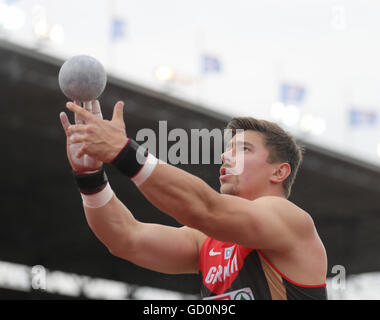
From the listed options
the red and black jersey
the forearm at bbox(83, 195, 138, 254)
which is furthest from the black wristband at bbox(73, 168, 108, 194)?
the red and black jersey

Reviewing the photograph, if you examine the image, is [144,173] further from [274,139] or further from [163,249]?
[274,139]

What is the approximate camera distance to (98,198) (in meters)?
5.25

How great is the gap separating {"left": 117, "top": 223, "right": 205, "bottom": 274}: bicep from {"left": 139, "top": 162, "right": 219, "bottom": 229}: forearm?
3.39 feet

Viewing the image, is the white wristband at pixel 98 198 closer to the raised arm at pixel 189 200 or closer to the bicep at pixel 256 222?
the raised arm at pixel 189 200

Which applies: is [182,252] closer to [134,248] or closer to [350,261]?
[134,248]

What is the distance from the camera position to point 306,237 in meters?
4.95

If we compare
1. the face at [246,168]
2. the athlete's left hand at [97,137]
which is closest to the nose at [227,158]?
the face at [246,168]

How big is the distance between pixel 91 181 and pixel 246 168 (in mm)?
1098

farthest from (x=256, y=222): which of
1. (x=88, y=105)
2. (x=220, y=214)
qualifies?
(x=88, y=105)

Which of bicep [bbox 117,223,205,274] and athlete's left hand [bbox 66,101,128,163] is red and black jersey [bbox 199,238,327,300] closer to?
bicep [bbox 117,223,205,274]

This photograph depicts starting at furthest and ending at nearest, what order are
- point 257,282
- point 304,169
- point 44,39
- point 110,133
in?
1. point 304,169
2. point 44,39
3. point 257,282
4. point 110,133

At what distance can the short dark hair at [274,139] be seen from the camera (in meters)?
5.45

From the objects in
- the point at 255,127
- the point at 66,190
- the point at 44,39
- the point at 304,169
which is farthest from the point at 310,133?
the point at 255,127

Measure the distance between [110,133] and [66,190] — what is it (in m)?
20.0
